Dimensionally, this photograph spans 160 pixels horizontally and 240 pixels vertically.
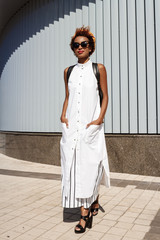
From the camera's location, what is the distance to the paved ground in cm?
301

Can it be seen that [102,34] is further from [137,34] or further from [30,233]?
[30,233]

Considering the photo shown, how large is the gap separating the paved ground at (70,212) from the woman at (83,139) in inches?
11.2

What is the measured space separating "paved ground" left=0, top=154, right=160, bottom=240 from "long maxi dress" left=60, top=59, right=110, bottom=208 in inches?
15.1

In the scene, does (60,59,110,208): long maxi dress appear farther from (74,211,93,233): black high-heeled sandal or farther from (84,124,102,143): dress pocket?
(74,211,93,233): black high-heeled sandal

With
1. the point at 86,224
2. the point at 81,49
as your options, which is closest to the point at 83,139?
the point at 86,224

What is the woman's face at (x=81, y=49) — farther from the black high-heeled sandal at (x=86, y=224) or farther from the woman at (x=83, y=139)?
the black high-heeled sandal at (x=86, y=224)

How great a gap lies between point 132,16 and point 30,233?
577cm

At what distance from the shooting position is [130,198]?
4.51 m

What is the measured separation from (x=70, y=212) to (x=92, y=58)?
4932 millimetres

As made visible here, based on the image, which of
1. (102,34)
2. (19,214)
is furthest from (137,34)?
(19,214)

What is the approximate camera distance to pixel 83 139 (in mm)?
3129

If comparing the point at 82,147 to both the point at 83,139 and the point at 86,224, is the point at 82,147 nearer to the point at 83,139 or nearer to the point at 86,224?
the point at 83,139

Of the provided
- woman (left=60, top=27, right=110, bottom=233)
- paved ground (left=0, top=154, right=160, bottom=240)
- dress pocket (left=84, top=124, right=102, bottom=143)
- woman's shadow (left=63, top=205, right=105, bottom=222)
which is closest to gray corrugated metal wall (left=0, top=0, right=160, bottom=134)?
paved ground (left=0, top=154, right=160, bottom=240)

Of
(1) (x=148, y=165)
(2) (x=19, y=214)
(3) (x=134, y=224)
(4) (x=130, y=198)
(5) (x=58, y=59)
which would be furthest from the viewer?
(5) (x=58, y=59)
